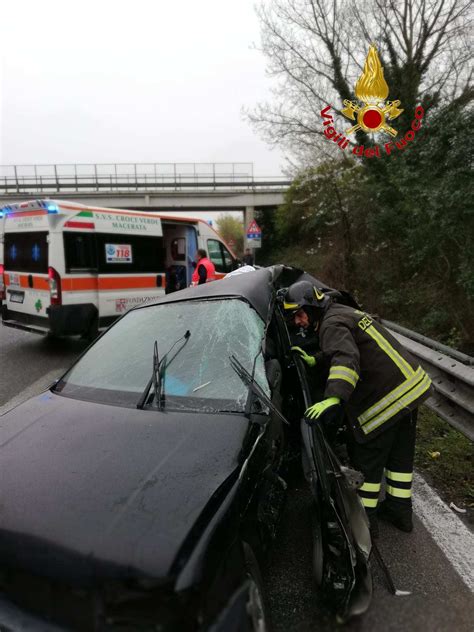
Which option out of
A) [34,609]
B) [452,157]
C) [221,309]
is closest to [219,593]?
[34,609]

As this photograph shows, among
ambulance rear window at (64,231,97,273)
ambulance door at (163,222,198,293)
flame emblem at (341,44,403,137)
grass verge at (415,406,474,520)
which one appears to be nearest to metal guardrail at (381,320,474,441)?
grass verge at (415,406,474,520)

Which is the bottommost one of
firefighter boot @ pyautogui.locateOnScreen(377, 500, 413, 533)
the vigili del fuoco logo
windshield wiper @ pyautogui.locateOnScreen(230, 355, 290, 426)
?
firefighter boot @ pyautogui.locateOnScreen(377, 500, 413, 533)

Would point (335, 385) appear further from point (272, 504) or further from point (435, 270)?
point (435, 270)

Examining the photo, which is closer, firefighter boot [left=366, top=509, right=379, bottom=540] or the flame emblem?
firefighter boot [left=366, top=509, right=379, bottom=540]

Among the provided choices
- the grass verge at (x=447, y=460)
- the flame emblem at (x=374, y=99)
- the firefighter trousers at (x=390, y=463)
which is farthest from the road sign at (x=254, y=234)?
the firefighter trousers at (x=390, y=463)

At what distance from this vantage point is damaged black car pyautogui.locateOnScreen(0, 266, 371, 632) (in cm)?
132

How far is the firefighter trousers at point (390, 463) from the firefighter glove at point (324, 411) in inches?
22.2

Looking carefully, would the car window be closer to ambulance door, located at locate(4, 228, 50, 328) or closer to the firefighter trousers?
the firefighter trousers

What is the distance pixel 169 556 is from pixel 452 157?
7618 millimetres

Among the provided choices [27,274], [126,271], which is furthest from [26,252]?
[126,271]

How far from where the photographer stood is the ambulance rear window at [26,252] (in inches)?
265

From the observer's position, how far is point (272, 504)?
83.0 inches

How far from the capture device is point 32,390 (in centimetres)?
532

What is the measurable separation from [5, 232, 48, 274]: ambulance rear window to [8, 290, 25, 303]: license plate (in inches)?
15.9
